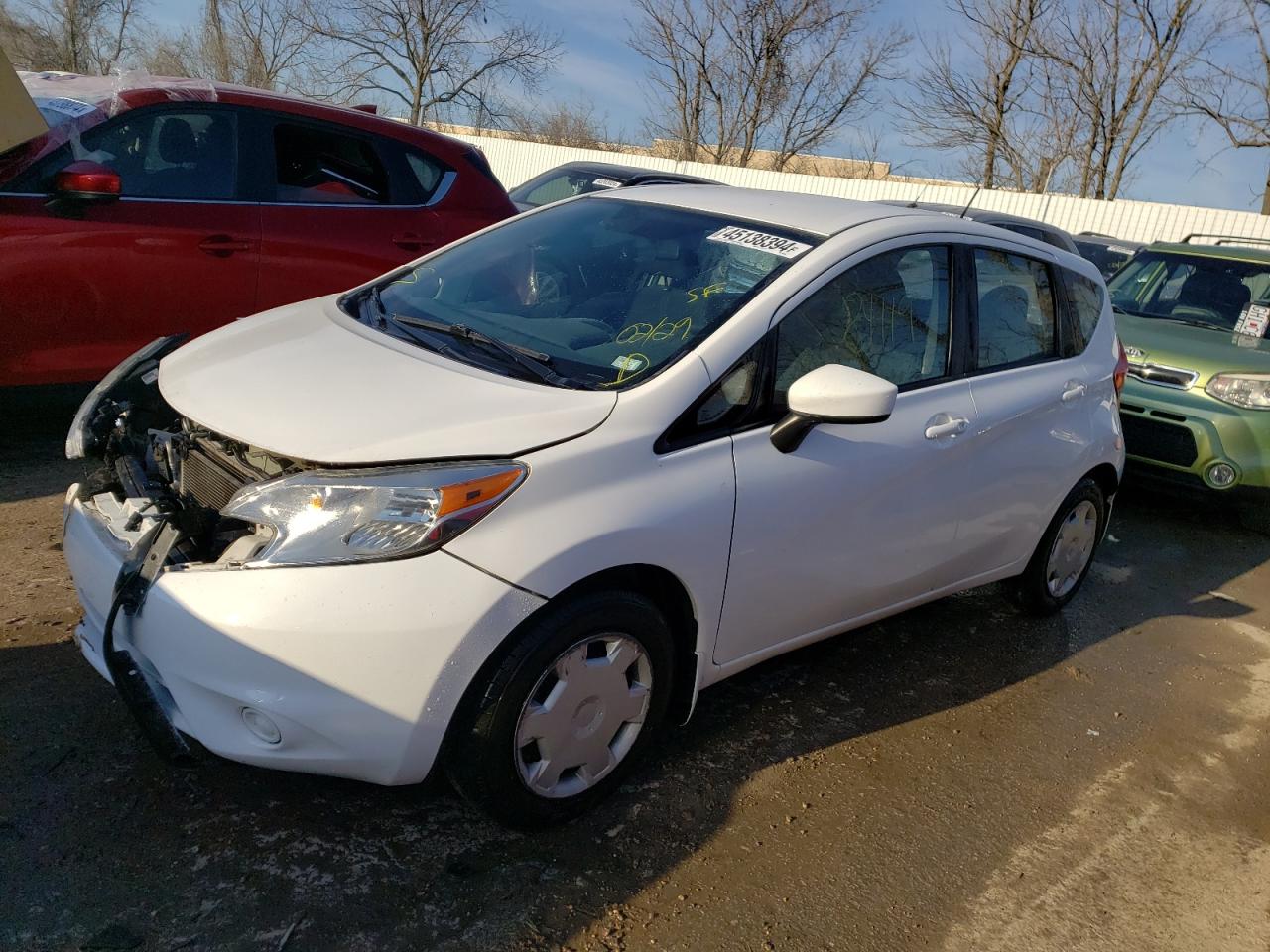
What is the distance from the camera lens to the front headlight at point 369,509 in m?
2.39

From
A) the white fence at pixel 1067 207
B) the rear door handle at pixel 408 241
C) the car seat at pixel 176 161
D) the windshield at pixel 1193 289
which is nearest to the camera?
the car seat at pixel 176 161

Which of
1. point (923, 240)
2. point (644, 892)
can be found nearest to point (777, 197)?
point (923, 240)

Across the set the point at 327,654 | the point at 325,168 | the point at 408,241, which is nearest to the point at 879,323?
the point at 327,654

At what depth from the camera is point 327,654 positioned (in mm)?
2332

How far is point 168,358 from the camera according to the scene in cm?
322

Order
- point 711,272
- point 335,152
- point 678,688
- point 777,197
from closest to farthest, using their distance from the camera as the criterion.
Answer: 1. point 678,688
2. point 711,272
3. point 777,197
4. point 335,152

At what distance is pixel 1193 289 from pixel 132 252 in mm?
6999

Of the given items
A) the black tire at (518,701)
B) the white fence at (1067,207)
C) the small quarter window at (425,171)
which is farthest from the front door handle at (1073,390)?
the white fence at (1067,207)

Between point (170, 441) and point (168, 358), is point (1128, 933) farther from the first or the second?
point (168, 358)

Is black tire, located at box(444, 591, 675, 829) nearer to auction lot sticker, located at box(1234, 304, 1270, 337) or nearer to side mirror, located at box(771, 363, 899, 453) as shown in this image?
side mirror, located at box(771, 363, 899, 453)

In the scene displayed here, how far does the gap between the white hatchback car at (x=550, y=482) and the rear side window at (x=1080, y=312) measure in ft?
1.56

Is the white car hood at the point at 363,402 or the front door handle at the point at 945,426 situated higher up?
the white car hood at the point at 363,402

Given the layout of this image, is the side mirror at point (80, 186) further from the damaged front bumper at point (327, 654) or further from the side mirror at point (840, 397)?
the side mirror at point (840, 397)

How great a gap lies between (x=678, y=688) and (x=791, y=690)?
89cm
